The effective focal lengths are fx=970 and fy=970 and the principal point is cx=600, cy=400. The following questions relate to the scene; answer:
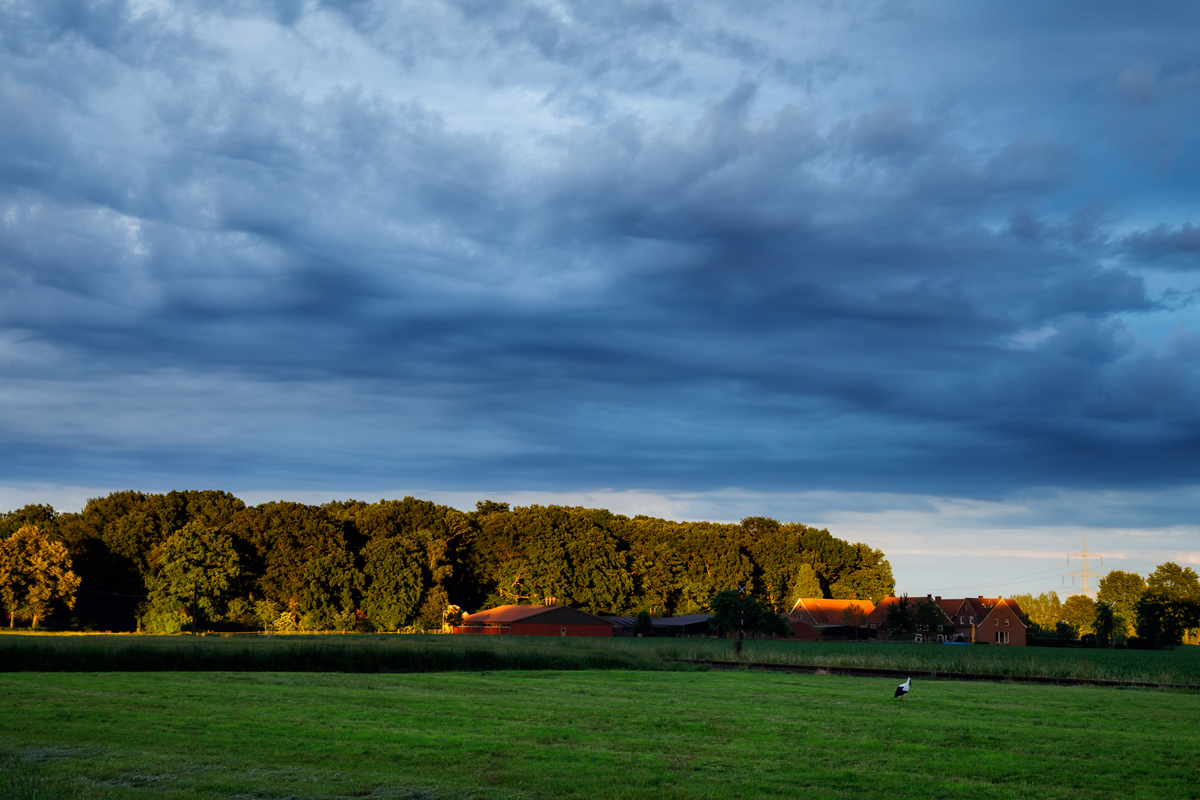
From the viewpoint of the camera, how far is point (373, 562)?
129 m

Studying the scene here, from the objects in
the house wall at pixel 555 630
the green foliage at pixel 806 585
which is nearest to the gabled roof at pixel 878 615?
the green foliage at pixel 806 585

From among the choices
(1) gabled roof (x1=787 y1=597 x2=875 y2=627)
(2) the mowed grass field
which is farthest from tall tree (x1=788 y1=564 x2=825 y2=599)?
(2) the mowed grass field

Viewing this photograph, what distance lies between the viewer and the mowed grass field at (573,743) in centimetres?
1455

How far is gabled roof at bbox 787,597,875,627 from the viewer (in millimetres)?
143750

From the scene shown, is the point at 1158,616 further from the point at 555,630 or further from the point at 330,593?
the point at 330,593

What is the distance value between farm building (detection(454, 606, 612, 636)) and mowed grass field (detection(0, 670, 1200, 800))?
298ft

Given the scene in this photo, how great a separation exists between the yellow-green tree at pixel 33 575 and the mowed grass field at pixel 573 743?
315ft

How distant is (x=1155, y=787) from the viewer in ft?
50.8

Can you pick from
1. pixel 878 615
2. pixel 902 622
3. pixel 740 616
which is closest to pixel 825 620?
pixel 878 615

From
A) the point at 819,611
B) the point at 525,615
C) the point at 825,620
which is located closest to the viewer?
the point at 525,615

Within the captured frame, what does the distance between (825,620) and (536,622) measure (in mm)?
47572

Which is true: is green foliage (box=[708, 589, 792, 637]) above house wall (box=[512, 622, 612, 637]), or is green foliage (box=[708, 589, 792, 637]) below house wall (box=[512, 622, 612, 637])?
above

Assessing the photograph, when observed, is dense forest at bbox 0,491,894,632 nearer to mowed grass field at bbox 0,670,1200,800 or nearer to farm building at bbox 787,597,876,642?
farm building at bbox 787,597,876,642

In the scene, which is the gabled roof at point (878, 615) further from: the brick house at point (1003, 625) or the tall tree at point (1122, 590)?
the tall tree at point (1122, 590)
